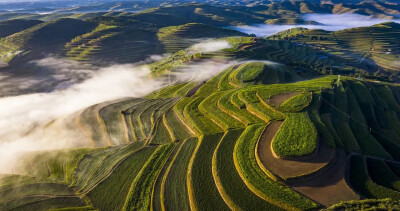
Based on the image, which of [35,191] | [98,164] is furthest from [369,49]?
[35,191]

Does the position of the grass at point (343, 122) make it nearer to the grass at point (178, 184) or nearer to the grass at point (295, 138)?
the grass at point (295, 138)

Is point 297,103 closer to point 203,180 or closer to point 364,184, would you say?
point 364,184

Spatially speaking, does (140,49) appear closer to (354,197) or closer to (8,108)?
(8,108)

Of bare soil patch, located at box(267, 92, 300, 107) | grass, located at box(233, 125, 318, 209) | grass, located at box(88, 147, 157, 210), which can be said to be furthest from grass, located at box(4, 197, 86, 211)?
bare soil patch, located at box(267, 92, 300, 107)

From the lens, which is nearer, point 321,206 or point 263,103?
point 321,206

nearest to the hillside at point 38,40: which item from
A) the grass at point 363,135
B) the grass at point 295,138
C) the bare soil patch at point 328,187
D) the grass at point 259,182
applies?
the grass at point 259,182

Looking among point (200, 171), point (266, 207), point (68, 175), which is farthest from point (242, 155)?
point (68, 175)

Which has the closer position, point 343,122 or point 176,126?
point 343,122
